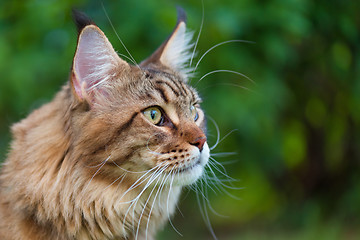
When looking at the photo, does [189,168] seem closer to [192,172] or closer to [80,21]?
[192,172]

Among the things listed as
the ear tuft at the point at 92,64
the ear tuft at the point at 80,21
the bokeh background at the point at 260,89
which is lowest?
the bokeh background at the point at 260,89

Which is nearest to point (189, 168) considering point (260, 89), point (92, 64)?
point (92, 64)

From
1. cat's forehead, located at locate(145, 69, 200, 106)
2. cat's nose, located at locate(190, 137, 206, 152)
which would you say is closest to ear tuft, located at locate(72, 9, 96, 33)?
cat's forehead, located at locate(145, 69, 200, 106)

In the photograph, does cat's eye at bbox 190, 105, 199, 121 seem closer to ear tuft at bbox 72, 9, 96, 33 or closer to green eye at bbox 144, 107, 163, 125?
green eye at bbox 144, 107, 163, 125

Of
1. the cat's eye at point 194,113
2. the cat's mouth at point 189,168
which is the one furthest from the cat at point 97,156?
the cat's eye at point 194,113

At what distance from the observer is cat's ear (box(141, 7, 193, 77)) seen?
3.03 meters

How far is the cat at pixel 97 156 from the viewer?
239cm

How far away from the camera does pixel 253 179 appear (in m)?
5.45

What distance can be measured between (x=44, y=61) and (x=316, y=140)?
337 cm

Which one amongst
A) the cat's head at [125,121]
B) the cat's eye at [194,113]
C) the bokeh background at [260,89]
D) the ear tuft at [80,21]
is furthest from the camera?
the bokeh background at [260,89]

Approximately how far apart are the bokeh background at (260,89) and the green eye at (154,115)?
884 mm

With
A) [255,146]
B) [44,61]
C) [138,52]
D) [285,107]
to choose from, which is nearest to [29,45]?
[44,61]

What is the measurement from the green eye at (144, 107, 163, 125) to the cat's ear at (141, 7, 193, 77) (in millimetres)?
616

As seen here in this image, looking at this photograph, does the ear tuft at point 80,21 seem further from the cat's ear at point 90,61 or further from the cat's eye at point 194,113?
the cat's eye at point 194,113
